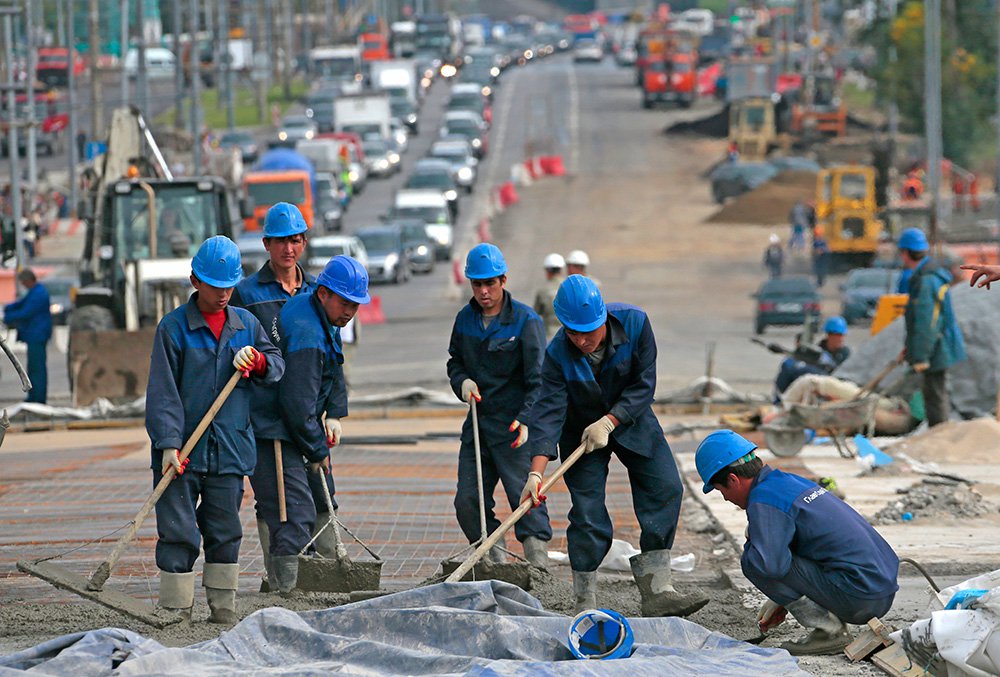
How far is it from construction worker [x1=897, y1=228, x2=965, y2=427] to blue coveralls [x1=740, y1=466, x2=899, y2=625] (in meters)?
7.12

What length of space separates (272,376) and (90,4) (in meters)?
48.5

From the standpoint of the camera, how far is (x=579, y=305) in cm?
871

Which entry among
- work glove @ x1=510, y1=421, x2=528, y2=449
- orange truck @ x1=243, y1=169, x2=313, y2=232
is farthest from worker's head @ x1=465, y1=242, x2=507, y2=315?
orange truck @ x1=243, y1=169, x2=313, y2=232

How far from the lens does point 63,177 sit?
6025 centimetres

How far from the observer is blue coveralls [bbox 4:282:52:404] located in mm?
20750

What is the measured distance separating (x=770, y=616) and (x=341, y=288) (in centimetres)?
268

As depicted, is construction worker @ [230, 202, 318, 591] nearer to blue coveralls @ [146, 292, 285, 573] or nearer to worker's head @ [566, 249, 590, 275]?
blue coveralls @ [146, 292, 285, 573]

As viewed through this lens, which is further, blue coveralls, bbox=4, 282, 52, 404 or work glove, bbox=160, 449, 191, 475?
blue coveralls, bbox=4, 282, 52, 404

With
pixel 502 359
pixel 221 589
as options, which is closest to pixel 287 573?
pixel 221 589

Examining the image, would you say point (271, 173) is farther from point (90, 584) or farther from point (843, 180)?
point (90, 584)

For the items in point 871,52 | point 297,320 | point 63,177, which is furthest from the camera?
point 871,52

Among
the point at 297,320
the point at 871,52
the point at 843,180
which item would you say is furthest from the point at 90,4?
the point at 871,52

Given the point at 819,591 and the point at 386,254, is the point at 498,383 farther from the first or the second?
the point at 386,254

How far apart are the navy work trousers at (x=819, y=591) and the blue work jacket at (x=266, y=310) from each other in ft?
8.67
